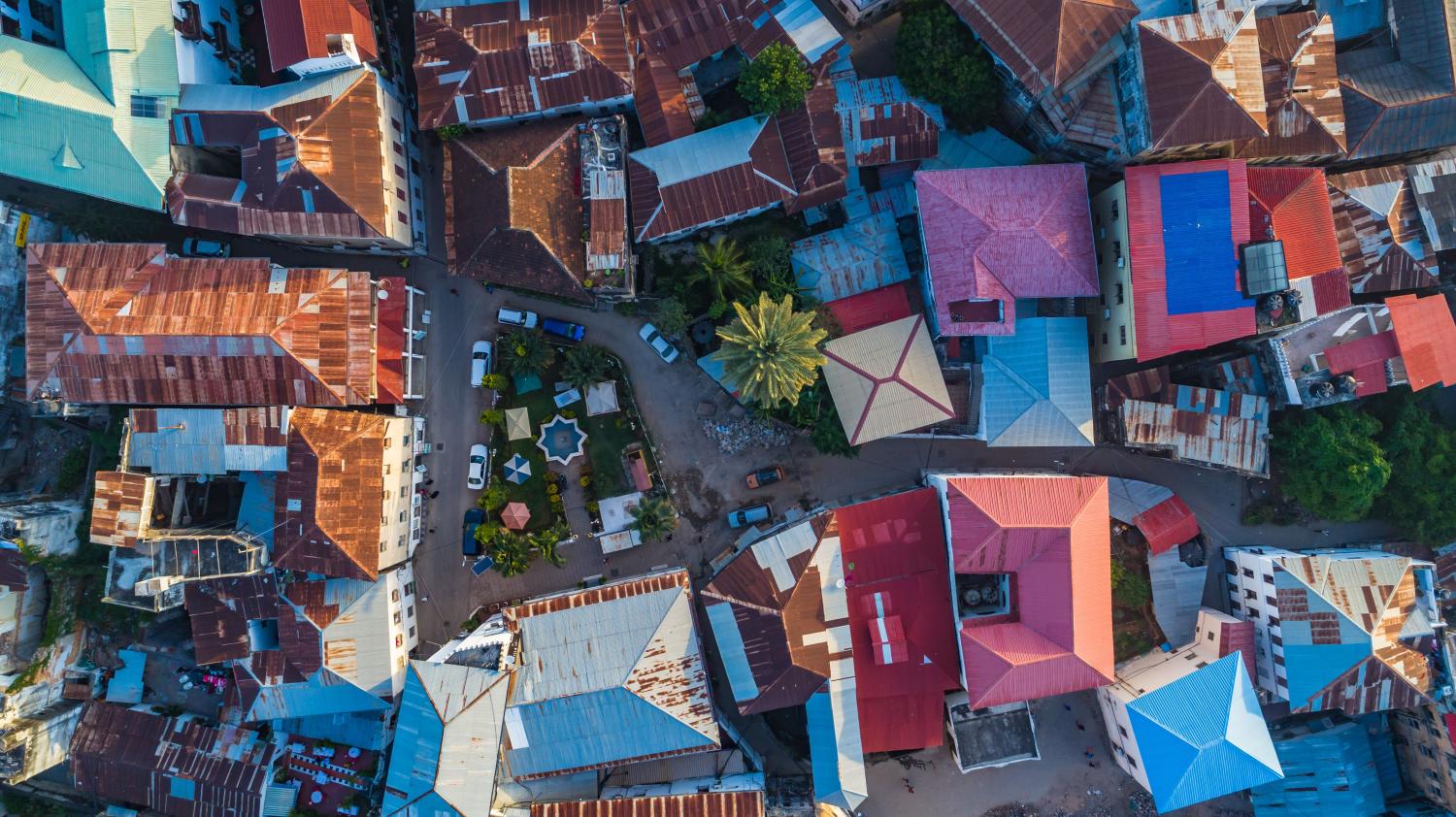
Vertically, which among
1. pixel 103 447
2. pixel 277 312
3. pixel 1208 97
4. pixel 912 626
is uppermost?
pixel 1208 97

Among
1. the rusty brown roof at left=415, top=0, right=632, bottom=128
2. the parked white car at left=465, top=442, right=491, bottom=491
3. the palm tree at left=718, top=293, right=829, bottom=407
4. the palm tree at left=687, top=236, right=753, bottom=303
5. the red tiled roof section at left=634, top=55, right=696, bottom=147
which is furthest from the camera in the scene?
the parked white car at left=465, top=442, right=491, bottom=491

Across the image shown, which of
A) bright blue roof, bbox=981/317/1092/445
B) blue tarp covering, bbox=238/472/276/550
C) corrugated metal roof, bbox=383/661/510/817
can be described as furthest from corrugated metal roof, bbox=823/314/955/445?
blue tarp covering, bbox=238/472/276/550

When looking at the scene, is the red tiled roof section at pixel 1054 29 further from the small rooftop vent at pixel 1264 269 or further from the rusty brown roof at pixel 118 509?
the rusty brown roof at pixel 118 509

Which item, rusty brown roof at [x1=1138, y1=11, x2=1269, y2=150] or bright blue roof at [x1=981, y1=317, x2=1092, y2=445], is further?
bright blue roof at [x1=981, y1=317, x2=1092, y2=445]

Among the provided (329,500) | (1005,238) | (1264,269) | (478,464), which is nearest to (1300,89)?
(1264,269)

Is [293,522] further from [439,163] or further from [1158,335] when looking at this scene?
[1158,335]

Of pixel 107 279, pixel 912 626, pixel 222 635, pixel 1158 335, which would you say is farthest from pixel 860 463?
pixel 107 279

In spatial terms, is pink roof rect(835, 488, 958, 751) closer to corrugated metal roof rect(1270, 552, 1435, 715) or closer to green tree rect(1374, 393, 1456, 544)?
corrugated metal roof rect(1270, 552, 1435, 715)

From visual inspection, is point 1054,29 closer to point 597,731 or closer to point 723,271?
point 723,271
